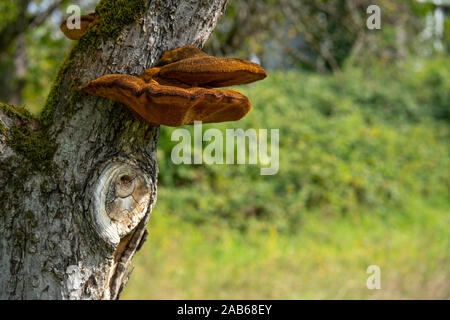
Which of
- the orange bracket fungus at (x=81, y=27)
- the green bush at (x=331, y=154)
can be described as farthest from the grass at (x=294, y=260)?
the orange bracket fungus at (x=81, y=27)

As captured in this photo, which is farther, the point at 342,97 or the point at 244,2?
the point at 342,97

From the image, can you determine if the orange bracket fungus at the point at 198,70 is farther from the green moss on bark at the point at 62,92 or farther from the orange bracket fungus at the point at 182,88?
the green moss on bark at the point at 62,92

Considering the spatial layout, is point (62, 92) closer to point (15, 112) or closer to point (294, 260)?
point (15, 112)

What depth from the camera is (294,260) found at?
5.59 metres

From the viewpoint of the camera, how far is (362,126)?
945cm

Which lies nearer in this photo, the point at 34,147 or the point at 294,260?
the point at 34,147

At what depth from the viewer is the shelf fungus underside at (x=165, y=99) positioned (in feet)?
3.99

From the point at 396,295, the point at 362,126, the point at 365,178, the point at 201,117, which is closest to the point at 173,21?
the point at 201,117

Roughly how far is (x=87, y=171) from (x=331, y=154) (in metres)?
7.33

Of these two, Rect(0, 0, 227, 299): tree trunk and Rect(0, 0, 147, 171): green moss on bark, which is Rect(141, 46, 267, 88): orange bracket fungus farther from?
Rect(0, 0, 147, 171): green moss on bark

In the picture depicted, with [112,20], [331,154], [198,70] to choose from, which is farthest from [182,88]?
[331,154]

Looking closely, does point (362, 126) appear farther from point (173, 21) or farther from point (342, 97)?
point (173, 21)

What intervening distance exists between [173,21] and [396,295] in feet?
14.0

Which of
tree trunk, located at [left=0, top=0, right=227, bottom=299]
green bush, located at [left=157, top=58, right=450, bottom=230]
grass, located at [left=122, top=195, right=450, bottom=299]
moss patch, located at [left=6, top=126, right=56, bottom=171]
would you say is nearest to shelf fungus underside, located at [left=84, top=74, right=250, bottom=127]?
tree trunk, located at [left=0, top=0, right=227, bottom=299]
